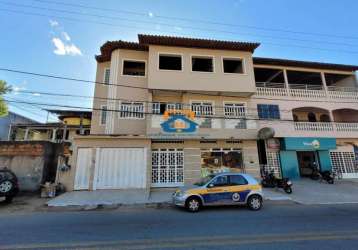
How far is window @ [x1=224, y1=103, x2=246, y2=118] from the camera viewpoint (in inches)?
532

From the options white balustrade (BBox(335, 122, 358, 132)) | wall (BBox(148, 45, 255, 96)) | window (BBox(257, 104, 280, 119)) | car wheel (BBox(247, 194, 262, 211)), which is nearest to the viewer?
car wheel (BBox(247, 194, 262, 211))

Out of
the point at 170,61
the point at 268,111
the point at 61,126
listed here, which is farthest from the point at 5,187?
the point at 268,111

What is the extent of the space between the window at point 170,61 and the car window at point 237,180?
33.1ft

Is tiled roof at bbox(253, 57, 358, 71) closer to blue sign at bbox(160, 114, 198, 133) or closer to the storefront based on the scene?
the storefront

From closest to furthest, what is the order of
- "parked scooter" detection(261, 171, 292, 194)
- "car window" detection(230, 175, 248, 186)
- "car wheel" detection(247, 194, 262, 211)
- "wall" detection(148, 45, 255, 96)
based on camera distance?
"car wheel" detection(247, 194, 262, 211) < "car window" detection(230, 175, 248, 186) < "parked scooter" detection(261, 171, 292, 194) < "wall" detection(148, 45, 255, 96)

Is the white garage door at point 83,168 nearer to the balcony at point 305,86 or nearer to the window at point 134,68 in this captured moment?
the window at point 134,68

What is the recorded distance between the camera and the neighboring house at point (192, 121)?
1154cm

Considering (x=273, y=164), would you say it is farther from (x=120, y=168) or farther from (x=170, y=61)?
(x=170, y=61)

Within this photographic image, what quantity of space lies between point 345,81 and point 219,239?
72.0 feet

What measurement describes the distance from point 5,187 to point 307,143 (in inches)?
787

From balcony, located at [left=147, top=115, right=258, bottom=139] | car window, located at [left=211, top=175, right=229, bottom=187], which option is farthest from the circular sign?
balcony, located at [left=147, top=115, right=258, bottom=139]

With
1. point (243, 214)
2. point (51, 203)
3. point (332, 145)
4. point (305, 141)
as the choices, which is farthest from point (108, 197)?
point (332, 145)

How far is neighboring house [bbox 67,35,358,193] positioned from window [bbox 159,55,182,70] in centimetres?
9

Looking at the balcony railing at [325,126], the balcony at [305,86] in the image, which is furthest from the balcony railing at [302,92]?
the balcony railing at [325,126]
